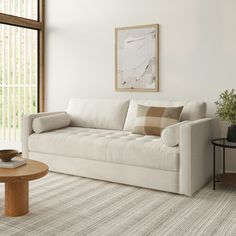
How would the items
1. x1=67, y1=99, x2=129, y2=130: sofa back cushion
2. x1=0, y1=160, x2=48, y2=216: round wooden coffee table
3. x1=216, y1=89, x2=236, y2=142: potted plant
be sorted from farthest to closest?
x1=67, y1=99, x2=129, y2=130: sofa back cushion
x1=216, y1=89, x2=236, y2=142: potted plant
x1=0, y1=160, x2=48, y2=216: round wooden coffee table

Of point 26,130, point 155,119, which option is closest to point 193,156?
point 155,119

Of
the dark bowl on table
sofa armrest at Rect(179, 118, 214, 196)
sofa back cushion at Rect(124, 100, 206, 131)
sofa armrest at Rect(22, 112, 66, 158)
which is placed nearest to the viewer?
the dark bowl on table

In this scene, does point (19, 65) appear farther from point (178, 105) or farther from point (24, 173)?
point (24, 173)

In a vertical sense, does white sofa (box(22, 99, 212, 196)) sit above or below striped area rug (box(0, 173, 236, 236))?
above

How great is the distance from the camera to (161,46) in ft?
14.1

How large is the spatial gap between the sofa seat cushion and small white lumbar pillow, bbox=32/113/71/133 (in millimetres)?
64

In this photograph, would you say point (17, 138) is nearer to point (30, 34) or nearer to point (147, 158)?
point (30, 34)

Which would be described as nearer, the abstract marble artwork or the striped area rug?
the striped area rug

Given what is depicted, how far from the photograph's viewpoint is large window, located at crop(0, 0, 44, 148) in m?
4.83

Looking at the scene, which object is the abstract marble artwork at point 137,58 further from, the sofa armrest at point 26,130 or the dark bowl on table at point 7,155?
the dark bowl on table at point 7,155

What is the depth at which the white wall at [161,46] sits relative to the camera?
13.0ft

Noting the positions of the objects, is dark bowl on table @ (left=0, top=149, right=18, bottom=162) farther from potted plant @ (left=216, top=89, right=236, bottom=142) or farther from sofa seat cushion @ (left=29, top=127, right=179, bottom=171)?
potted plant @ (left=216, top=89, right=236, bottom=142)

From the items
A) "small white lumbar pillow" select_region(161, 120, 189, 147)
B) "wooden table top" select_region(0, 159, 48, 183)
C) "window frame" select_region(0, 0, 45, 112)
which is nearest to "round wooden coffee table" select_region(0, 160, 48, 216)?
"wooden table top" select_region(0, 159, 48, 183)

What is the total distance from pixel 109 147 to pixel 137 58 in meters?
1.48
